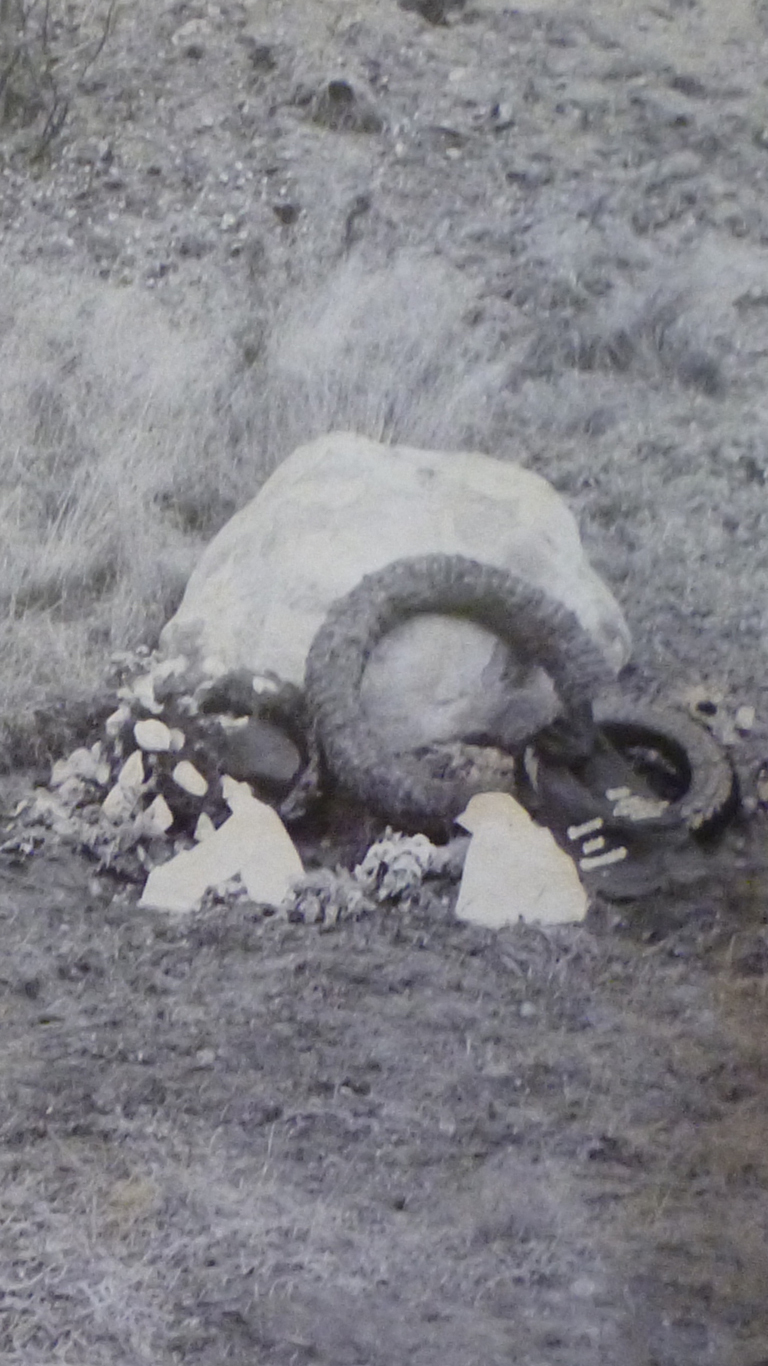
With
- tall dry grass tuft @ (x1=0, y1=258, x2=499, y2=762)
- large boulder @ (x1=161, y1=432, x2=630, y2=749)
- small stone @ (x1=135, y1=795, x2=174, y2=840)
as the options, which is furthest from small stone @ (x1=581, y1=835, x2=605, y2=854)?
tall dry grass tuft @ (x1=0, y1=258, x2=499, y2=762)

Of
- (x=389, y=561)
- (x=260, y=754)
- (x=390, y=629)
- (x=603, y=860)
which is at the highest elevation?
(x=389, y=561)

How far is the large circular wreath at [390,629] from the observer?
2.68m

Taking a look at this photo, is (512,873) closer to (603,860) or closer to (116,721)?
(603,860)

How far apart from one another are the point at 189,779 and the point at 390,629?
0.66 m


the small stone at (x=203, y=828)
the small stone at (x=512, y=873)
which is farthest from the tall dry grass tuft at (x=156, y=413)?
the small stone at (x=512, y=873)

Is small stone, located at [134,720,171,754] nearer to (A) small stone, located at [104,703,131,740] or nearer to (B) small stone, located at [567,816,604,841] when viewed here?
(A) small stone, located at [104,703,131,740]

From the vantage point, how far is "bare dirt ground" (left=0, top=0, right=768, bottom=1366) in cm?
163

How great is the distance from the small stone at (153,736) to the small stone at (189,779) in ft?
0.25

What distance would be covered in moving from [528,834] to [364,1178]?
0.97 meters

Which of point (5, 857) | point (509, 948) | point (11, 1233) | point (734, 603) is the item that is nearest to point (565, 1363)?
point (11, 1233)

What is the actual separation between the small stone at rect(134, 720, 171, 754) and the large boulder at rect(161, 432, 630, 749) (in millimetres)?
219

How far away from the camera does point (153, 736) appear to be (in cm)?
290

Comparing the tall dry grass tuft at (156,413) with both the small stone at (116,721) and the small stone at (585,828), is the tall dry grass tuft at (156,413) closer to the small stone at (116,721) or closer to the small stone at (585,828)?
the small stone at (116,721)

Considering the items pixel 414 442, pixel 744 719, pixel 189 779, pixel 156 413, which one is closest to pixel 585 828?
pixel 744 719
